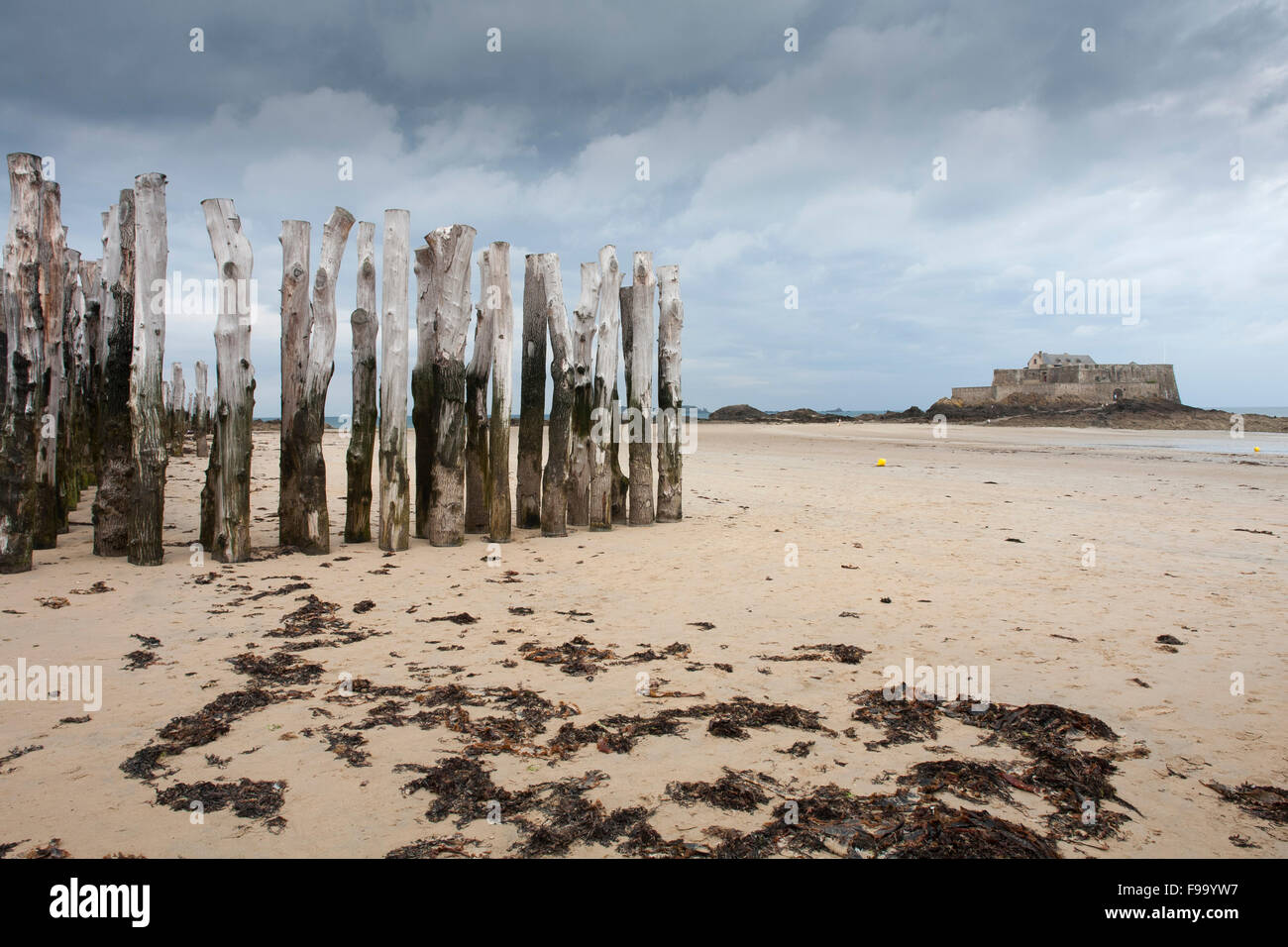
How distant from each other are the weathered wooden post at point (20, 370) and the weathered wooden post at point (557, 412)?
4.23 m

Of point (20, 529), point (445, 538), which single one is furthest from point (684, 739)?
point (20, 529)

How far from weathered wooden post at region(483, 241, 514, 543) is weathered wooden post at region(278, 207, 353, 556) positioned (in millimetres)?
1405

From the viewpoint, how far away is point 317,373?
6676 mm

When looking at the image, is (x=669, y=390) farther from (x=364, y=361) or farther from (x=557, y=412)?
(x=364, y=361)

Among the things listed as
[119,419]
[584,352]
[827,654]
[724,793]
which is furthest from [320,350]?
[724,793]

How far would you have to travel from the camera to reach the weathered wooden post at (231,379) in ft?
20.7

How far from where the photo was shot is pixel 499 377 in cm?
754

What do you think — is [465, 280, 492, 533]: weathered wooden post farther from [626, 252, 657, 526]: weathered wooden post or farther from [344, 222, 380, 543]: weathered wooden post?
[626, 252, 657, 526]: weathered wooden post

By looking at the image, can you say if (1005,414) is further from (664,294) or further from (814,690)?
(814,690)

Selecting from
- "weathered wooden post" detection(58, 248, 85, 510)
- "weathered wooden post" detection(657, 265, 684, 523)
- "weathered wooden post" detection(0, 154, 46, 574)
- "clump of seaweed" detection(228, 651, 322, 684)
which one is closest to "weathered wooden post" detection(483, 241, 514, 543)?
"weathered wooden post" detection(657, 265, 684, 523)

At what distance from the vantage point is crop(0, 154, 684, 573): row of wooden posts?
6172 millimetres
